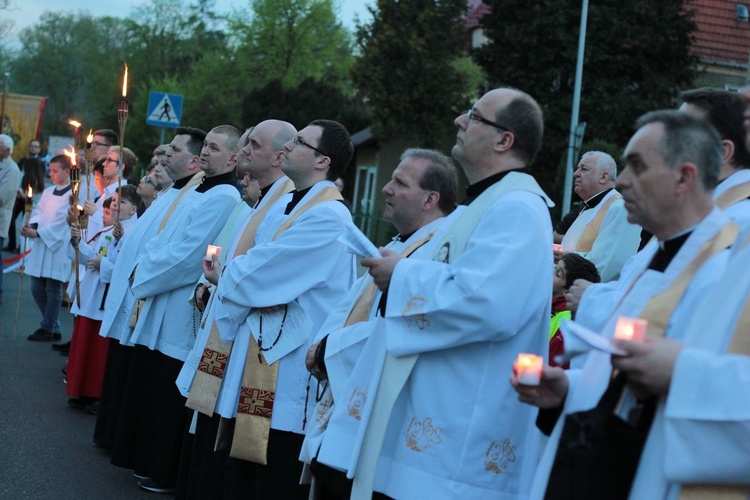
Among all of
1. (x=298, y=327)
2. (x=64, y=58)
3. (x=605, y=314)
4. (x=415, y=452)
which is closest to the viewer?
(x=605, y=314)

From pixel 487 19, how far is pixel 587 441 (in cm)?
3552

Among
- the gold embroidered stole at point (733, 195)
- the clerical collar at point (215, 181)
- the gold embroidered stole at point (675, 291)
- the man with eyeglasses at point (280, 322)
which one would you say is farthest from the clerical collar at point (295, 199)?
the gold embroidered stole at point (675, 291)

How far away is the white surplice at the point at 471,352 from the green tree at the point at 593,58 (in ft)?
105

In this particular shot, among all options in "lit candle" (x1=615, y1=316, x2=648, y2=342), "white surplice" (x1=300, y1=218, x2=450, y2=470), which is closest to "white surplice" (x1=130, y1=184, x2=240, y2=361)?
"white surplice" (x1=300, y1=218, x2=450, y2=470)

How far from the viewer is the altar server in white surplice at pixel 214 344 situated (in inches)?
244

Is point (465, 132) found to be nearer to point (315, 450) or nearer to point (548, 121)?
point (315, 450)

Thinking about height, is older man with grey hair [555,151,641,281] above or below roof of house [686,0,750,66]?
below

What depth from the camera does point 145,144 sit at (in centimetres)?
6281

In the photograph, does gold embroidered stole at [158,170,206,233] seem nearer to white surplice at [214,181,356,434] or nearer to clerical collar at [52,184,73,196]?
white surplice at [214,181,356,434]

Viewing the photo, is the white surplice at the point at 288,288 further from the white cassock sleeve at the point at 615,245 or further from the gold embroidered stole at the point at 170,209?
the white cassock sleeve at the point at 615,245

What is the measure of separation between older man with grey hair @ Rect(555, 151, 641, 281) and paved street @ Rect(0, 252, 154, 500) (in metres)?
3.38

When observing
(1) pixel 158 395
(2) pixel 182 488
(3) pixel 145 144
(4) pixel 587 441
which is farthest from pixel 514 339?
(3) pixel 145 144

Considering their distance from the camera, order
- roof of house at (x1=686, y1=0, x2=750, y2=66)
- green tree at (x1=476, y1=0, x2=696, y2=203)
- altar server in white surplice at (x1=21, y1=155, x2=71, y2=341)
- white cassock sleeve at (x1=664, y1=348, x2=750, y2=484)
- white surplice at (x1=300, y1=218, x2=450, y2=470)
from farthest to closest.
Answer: roof of house at (x1=686, y1=0, x2=750, y2=66) → green tree at (x1=476, y1=0, x2=696, y2=203) → altar server in white surplice at (x1=21, y1=155, x2=71, y2=341) → white surplice at (x1=300, y1=218, x2=450, y2=470) → white cassock sleeve at (x1=664, y1=348, x2=750, y2=484)

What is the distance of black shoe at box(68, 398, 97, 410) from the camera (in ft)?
32.6
